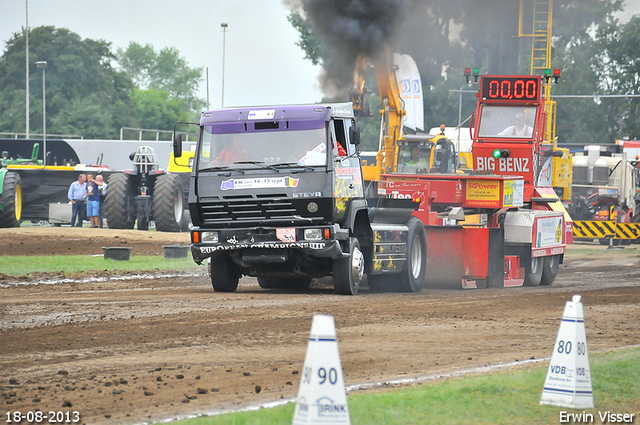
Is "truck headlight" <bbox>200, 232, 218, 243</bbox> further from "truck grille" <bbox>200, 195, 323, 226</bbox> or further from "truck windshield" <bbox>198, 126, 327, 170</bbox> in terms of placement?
"truck windshield" <bbox>198, 126, 327, 170</bbox>

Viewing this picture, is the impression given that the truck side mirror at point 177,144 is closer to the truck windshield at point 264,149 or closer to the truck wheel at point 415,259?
A: the truck windshield at point 264,149

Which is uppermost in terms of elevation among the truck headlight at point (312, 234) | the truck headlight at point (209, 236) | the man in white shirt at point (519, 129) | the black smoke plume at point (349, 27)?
→ the black smoke plume at point (349, 27)

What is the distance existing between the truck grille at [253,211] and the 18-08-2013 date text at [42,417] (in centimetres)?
718

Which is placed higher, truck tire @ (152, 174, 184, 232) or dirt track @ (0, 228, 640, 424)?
truck tire @ (152, 174, 184, 232)

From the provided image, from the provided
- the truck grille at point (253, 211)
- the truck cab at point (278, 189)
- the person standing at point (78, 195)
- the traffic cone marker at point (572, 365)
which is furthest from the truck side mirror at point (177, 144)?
the person standing at point (78, 195)

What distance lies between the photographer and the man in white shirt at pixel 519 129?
1952 cm

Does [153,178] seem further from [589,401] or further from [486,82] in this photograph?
[589,401]

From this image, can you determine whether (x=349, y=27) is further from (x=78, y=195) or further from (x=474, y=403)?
(x=474, y=403)

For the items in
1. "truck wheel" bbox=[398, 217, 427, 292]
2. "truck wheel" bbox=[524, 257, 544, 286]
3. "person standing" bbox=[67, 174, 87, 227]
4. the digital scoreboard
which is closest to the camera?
"truck wheel" bbox=[398, 217, 427, 292]

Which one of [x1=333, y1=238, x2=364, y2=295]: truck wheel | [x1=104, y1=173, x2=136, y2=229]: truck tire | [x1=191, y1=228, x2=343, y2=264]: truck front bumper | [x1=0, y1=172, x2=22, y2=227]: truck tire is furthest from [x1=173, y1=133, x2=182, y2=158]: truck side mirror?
[x1=0, y1=172, x2=22, y2=227]: truck tire

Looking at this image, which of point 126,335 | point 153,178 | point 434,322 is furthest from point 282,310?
point 153,178

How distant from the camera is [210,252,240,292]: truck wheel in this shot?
46.9 feet

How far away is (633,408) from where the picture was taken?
263 inches

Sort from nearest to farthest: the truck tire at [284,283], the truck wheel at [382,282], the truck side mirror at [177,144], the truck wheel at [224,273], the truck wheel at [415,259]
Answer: the truck side mirror at [177,144] → the truck wheel at [224,273] → the truck wheel at [415,259] → the truck wheel at [382,282] → the truck tire at [284,283]
